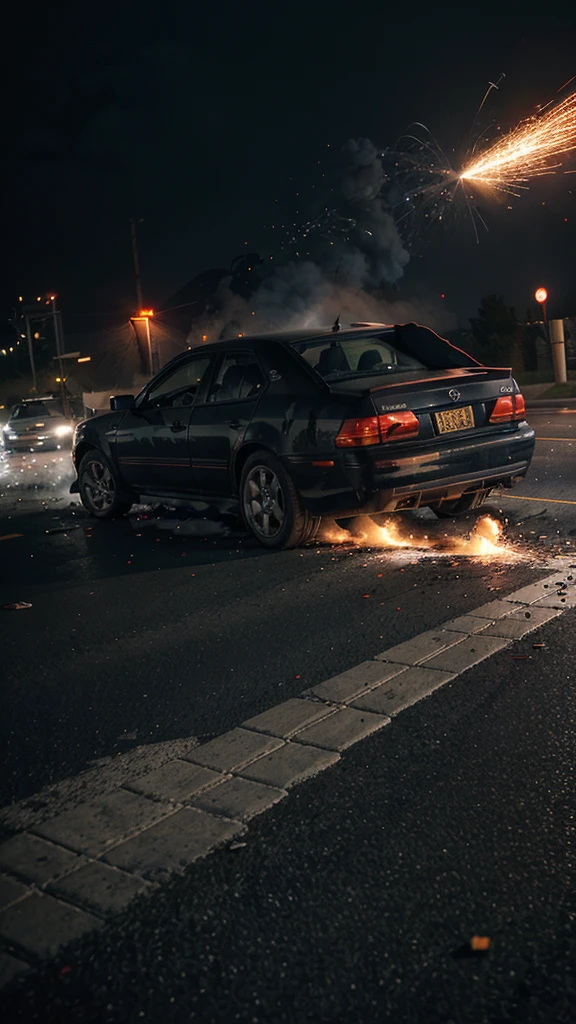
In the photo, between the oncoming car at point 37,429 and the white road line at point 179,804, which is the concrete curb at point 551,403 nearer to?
the oncoming car at point 37,429

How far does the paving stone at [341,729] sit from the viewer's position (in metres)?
3.75

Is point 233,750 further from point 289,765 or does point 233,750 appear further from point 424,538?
point 424,538

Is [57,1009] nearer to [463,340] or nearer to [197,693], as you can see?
[197,693]

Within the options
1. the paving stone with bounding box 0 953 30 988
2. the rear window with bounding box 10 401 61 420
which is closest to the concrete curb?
the rear window with bounding box 10 401 61 420

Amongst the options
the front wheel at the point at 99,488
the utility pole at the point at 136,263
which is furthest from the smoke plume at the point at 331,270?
the front wheel at the point at 99,488

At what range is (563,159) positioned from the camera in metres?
24.5

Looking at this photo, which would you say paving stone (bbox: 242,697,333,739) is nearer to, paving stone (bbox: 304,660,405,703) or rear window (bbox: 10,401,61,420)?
paving stone (bbox: 304,660,405,703)

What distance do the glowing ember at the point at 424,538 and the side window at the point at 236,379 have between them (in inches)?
50.8

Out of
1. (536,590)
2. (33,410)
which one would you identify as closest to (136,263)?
(33,410)

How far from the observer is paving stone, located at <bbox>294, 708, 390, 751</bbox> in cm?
375

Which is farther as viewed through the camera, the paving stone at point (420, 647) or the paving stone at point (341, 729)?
the paving stone at point (420, 647)

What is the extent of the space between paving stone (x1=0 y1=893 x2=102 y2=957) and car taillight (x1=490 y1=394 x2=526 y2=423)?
5.67 meters

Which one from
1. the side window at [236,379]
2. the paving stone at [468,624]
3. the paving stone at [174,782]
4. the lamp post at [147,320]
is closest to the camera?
the paving stone at [174,782]

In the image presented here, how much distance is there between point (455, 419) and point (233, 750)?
4272 millimetres
